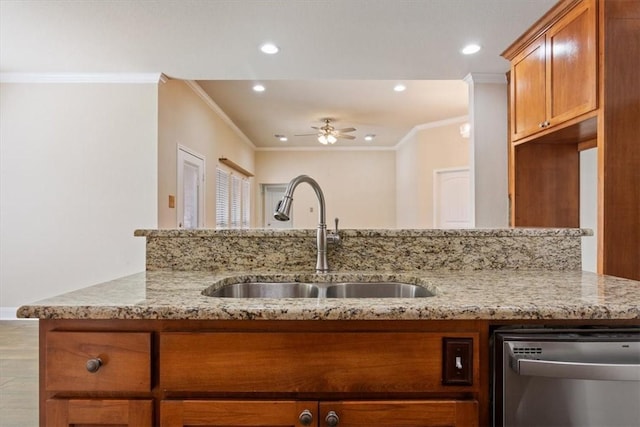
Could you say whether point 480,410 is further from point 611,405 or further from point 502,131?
point 502,131

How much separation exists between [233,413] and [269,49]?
2846 millimetres

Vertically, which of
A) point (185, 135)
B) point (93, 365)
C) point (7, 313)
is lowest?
point (7, 313)

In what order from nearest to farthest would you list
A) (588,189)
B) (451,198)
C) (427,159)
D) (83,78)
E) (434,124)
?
(588,189), (83,78), (451,198), (434,124), (427,159)

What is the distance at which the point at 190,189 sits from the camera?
14.2ft

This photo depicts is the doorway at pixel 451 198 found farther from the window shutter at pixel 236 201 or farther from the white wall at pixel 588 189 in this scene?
the window shutter at pixel 236 201

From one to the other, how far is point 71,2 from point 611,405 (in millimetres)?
3252

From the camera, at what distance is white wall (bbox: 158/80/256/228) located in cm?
363

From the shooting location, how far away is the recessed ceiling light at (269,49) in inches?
118

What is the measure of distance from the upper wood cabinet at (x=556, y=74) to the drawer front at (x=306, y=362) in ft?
6.45

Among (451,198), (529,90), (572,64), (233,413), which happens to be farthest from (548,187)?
(451,198)

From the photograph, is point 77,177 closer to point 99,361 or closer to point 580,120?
point 99,361

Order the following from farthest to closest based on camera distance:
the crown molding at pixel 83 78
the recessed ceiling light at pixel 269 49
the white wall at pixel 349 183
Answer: the white wall at pixel 349 183, the crown molding at pixel 83 78, the recessed ceiling light at pixel 269 49

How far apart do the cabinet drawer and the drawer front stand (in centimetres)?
5

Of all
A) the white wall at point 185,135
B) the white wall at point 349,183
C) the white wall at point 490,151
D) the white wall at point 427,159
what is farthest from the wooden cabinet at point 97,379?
the white wall at point 349,183
